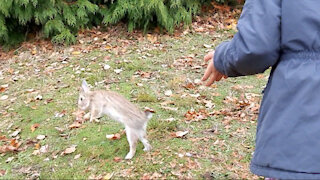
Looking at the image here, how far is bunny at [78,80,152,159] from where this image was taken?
403cm

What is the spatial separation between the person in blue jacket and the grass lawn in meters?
2.08

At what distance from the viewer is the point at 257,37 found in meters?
1.86

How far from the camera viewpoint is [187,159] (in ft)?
14.0

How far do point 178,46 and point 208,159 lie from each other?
4.38m

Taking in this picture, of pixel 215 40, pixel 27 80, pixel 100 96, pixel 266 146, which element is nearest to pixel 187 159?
pixel 100 96

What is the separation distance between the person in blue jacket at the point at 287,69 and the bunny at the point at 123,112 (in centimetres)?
212

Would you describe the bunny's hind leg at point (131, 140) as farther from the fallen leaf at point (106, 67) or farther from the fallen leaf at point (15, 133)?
the fallen leaf at point (106, 67)

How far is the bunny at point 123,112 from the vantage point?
403 centimetres

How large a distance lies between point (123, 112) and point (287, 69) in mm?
2306

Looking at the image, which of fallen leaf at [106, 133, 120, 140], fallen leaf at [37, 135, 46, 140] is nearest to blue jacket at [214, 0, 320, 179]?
fallen leaf at [106, 133, 120, 140]

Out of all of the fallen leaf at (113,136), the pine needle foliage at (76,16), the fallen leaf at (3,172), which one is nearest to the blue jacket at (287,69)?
the fallen leaf at (113,136)

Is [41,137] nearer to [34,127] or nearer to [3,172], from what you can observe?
[34,127]

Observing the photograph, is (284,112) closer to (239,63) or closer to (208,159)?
(239,63)

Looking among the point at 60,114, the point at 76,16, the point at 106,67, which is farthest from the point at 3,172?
the point at 76,16
